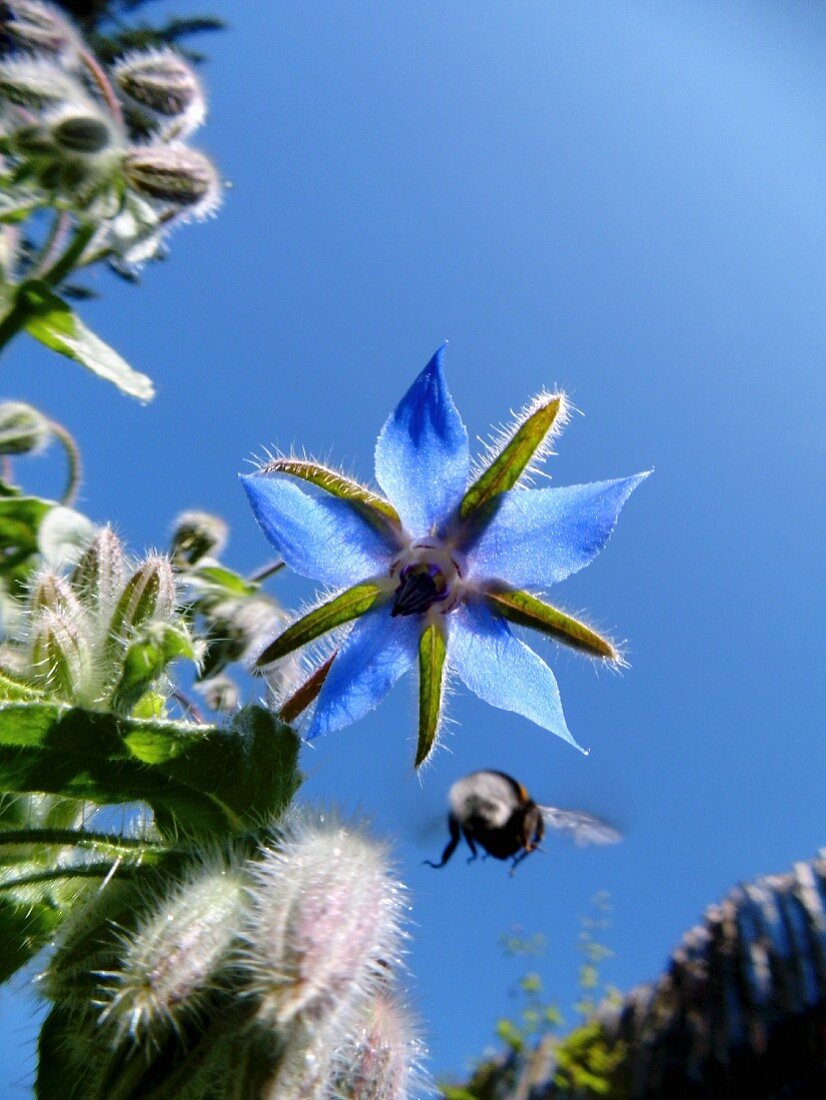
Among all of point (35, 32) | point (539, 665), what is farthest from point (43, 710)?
point (35, 32)

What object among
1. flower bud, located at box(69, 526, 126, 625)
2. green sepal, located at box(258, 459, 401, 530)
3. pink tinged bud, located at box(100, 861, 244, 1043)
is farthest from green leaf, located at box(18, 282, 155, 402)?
pink tinged bud, located at box(100, 861, 244, 1043)

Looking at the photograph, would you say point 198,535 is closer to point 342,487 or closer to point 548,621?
point 342,487

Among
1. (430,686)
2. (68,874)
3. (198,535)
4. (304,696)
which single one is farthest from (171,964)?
(198,535)

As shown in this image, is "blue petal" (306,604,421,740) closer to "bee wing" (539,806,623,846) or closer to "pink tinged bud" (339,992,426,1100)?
"pink tinged bud" (339,992,426,1100)

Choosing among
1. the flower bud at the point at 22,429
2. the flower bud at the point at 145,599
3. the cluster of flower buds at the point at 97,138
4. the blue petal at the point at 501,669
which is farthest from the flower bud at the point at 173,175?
the blue petal at the point at 501,669

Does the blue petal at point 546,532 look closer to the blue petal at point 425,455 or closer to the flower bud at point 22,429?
the blue petal at point 425,455

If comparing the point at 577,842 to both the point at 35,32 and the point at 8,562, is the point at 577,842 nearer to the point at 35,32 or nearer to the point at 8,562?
the point at 8,562
